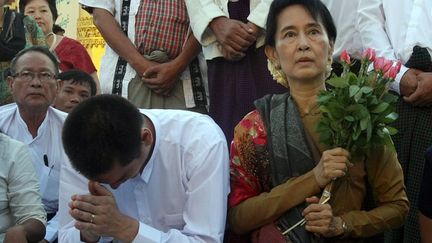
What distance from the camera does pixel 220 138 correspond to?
Answer: 2939 millimetres

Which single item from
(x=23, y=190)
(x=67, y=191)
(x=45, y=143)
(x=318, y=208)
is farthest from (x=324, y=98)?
(x=45, y=143)

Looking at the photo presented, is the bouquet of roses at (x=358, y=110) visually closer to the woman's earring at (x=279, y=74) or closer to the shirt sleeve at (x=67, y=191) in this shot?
the woman's earring at (x=279, y=74)

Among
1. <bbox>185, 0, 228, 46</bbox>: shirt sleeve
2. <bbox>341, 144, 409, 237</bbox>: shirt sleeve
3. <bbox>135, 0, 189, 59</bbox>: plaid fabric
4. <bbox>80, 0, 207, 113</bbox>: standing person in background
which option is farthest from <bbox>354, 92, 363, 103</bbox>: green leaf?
<bbox>135, 0, 189, 59</bbox>: plaid fabric

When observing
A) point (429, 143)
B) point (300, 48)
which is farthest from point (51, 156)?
point (429, 143)

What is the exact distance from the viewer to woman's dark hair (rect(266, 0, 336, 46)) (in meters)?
3.00

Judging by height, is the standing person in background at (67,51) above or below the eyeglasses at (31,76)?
below

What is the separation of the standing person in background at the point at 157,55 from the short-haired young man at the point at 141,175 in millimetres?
923

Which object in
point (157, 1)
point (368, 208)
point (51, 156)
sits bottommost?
point (51, 156)

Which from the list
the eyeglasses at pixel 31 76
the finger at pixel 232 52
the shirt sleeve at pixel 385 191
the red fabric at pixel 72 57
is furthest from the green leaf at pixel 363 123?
the red fabric at pixel 72 57

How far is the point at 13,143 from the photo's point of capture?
3348mm

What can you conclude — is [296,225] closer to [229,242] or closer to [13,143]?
[229,242]

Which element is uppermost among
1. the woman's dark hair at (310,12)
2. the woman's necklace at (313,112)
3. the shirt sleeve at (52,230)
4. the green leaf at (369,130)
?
the woman's dark hair at (310,12)

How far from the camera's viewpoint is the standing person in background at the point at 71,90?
15.6ft

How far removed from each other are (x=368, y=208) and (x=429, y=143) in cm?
68
